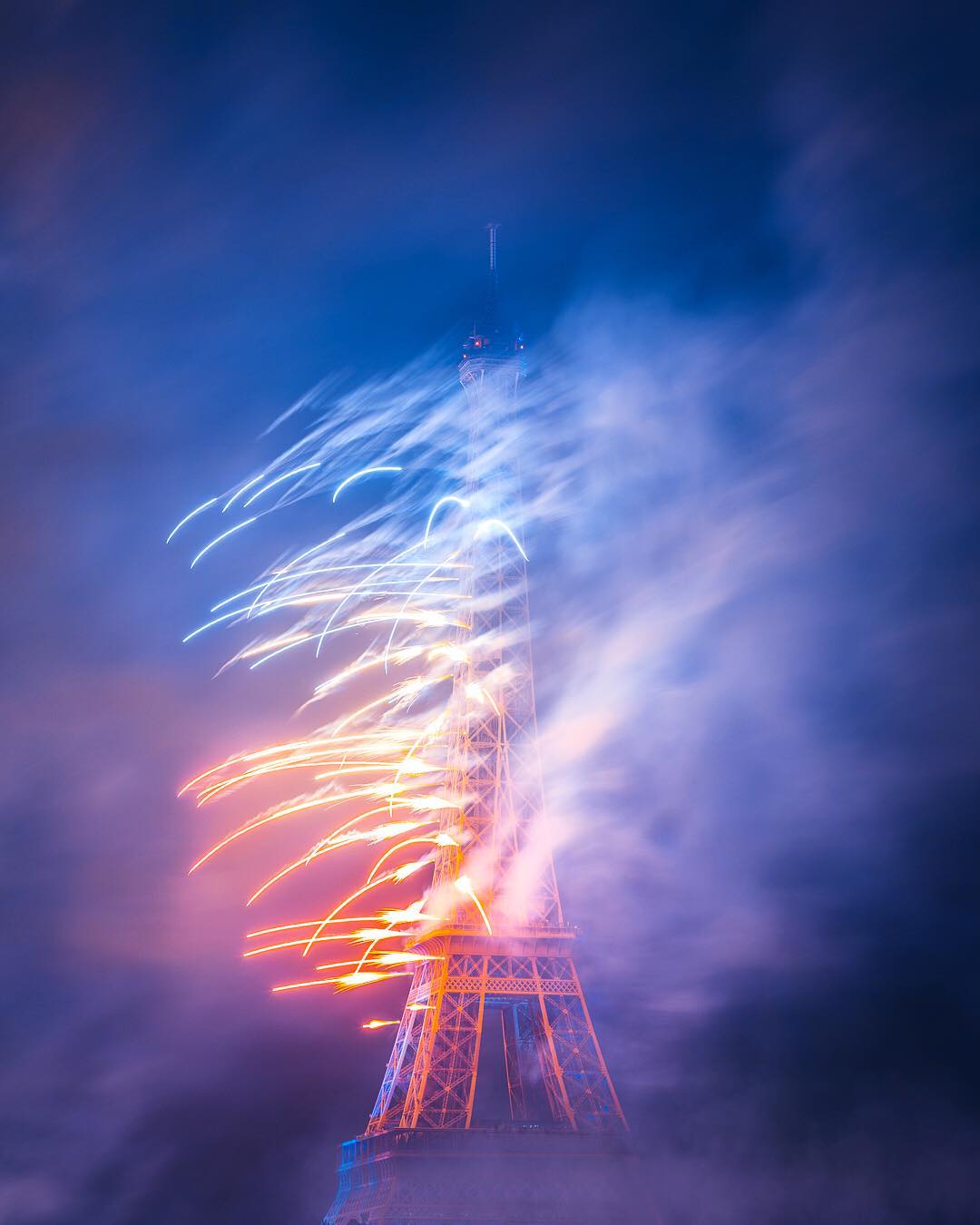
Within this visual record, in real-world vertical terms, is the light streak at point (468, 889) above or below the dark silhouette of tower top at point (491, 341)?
below

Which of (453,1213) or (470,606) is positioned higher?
(470,606)

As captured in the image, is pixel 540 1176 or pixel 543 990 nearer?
pixel 540 1176

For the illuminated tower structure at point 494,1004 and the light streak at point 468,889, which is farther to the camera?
the light streak at point 468,889

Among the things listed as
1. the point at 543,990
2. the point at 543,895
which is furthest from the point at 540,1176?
the point at 543,895

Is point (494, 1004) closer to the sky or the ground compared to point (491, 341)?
closer to the ground

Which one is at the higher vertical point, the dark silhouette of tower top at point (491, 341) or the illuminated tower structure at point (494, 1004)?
the dark silhouette of tower top at point (491, 341)

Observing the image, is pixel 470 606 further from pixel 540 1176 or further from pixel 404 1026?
pixel 540 1176

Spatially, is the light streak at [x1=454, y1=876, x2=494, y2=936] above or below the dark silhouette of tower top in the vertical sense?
below

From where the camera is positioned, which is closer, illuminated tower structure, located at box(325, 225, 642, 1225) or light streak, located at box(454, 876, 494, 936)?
illuminated tower structure, located at box(325, 225, 642, 1225)
